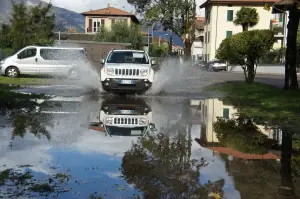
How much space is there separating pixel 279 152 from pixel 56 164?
3.49 m

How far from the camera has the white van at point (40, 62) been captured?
88.6 feet

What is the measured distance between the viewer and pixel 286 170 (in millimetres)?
5969

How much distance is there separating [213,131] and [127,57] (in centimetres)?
854

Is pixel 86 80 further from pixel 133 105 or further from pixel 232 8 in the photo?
pixel 232 8

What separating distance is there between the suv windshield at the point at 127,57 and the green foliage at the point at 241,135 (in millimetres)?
6747

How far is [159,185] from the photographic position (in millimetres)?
5133

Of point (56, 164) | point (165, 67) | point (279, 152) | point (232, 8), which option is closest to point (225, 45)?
point (165, 67)

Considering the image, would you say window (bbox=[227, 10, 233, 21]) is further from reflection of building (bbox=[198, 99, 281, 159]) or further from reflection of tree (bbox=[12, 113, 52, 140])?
reflection of tree (bbox=[12, 113, 52, 140])

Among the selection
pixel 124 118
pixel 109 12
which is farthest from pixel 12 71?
pixel 109 12

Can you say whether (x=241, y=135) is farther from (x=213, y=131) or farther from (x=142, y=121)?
(x=142, y=121)

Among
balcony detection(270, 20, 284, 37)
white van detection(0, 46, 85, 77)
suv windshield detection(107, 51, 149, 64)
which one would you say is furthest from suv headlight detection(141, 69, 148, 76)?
balcony detection(270, 20, 284, 37)

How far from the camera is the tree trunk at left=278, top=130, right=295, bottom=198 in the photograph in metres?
4.96

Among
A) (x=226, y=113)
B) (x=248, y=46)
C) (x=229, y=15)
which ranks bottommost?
(x=226, y=113)

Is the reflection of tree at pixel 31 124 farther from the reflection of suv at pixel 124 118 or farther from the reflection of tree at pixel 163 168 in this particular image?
the reflection of tree at pixel 163 168
